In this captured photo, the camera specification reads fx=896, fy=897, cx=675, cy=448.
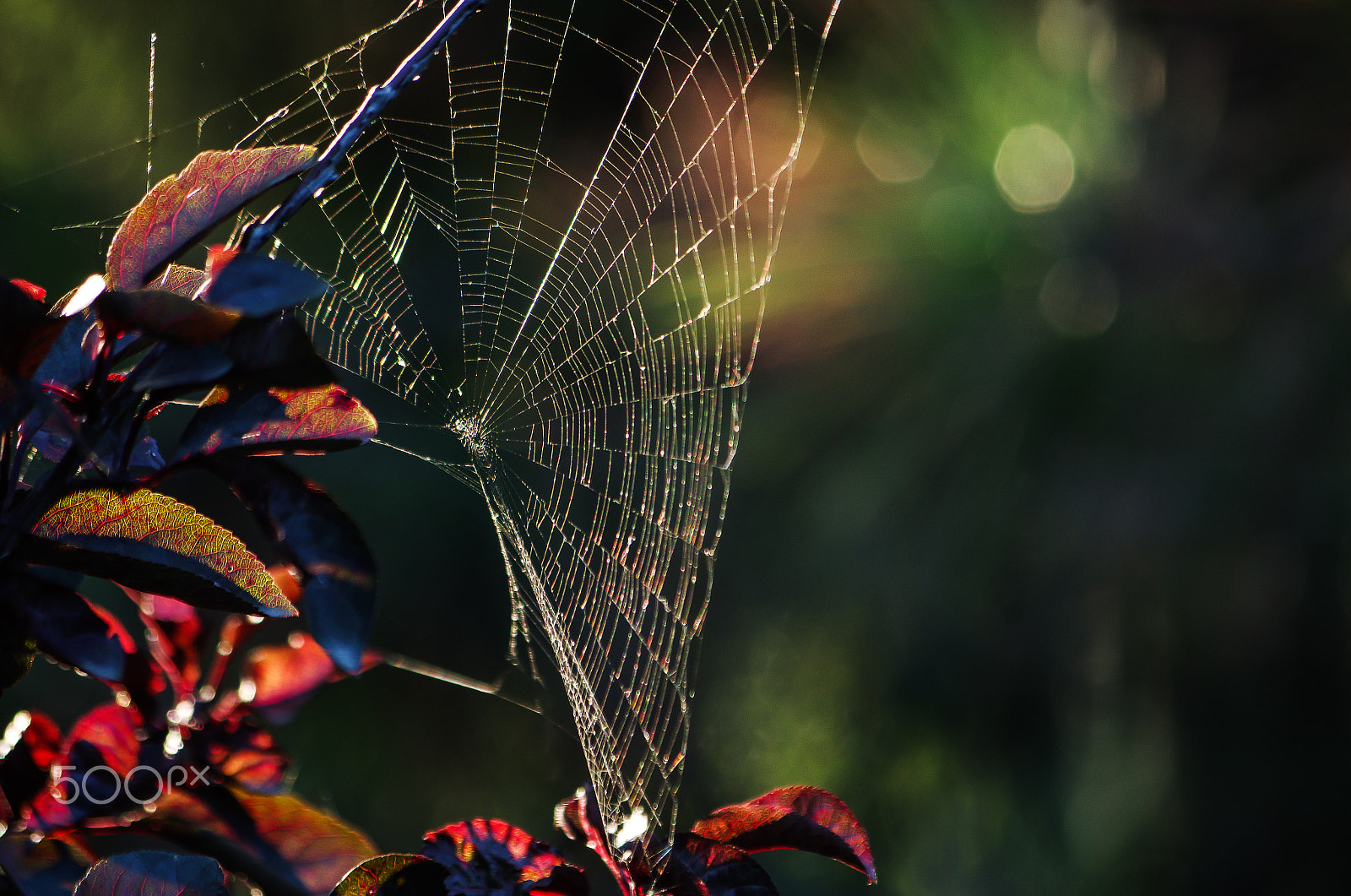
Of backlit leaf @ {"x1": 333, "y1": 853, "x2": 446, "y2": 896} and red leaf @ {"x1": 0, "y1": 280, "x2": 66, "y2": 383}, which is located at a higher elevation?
red leaf @ {"x1": 0, "y1": 280, "x2": 66, "y2": 383}

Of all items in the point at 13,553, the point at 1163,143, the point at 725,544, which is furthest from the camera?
the point at 725,544

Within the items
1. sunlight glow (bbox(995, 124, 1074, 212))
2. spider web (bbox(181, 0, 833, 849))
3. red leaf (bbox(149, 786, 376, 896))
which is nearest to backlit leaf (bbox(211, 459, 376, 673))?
red leaf (bbox(149, 786, 376, 896))

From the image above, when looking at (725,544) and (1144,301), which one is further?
(725,544)

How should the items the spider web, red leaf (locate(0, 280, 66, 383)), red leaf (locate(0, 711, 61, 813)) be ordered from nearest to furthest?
red leaf (locate(0, 280, 66, 383)) → red leaf (locate(0, 711, 61, 813)) → the spider web

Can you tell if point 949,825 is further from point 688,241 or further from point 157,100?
point 157,100

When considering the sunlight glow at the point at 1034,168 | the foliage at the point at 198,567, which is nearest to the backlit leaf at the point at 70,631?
the foliage at the point at 198,567

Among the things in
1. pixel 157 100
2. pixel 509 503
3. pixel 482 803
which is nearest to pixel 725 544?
pixel 509 503

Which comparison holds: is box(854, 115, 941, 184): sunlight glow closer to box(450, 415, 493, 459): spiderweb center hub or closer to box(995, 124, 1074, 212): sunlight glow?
box(995, 124, 1074, 212): sunlight glow

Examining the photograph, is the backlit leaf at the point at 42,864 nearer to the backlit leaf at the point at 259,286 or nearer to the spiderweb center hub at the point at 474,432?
the backlit leaf at the point at 259,286
